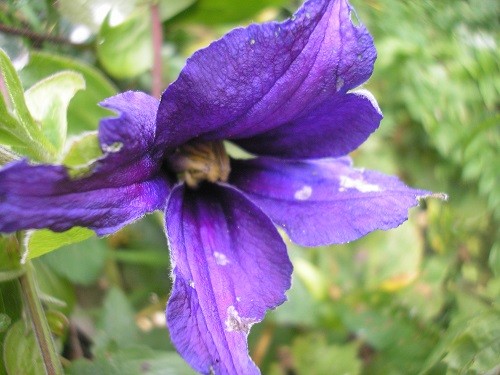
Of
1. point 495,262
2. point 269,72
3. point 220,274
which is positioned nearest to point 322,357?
point 495,262

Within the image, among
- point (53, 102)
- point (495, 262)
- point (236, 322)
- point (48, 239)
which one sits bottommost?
point (495, 262)

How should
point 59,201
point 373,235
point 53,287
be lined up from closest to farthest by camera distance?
point 59,201, point 53,287, point 373,235

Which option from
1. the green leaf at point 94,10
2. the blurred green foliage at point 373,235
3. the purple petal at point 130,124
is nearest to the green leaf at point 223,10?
the blurred green foliage at point 373,235

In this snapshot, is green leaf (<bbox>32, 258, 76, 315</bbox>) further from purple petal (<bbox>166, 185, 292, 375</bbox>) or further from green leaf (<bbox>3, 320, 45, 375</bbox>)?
purple petal (<bbox>166, 185, 292, 375</bbox>)

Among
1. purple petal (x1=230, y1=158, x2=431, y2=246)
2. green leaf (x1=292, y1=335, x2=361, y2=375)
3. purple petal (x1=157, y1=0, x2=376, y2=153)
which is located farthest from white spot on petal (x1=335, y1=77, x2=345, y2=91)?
green leaf (x1=292, y1=335, x2=361, y2=375)

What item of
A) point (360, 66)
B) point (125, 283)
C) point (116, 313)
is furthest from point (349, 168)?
point (125, 283)

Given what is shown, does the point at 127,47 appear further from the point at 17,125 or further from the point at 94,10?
the point at 17,125

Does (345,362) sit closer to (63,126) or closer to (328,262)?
(328,262)
